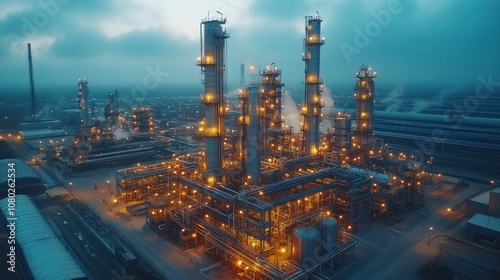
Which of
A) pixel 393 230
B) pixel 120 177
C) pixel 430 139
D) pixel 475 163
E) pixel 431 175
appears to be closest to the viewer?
pixel 393 230

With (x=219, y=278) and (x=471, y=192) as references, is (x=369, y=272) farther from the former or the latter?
(x=471, y=192)

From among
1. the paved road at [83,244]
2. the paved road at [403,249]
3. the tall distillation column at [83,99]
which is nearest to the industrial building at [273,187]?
the paved road at [403,249]

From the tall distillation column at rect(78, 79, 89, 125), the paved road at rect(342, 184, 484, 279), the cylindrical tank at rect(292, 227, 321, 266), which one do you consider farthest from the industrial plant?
the tall distillation column at rect(78, 79, 89, 125)

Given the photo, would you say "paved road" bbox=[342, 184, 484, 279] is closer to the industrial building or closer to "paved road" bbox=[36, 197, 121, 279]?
the industrial building

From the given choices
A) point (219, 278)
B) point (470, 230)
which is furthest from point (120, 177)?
point (470, 230)

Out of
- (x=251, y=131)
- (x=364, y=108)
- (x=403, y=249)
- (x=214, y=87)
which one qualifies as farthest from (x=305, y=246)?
(x=364, y=108)

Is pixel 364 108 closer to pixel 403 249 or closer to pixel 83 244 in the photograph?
pixel 403 249

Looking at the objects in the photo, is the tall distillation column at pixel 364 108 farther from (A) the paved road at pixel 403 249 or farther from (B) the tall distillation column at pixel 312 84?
(A) the paved road at pixel 403 249
